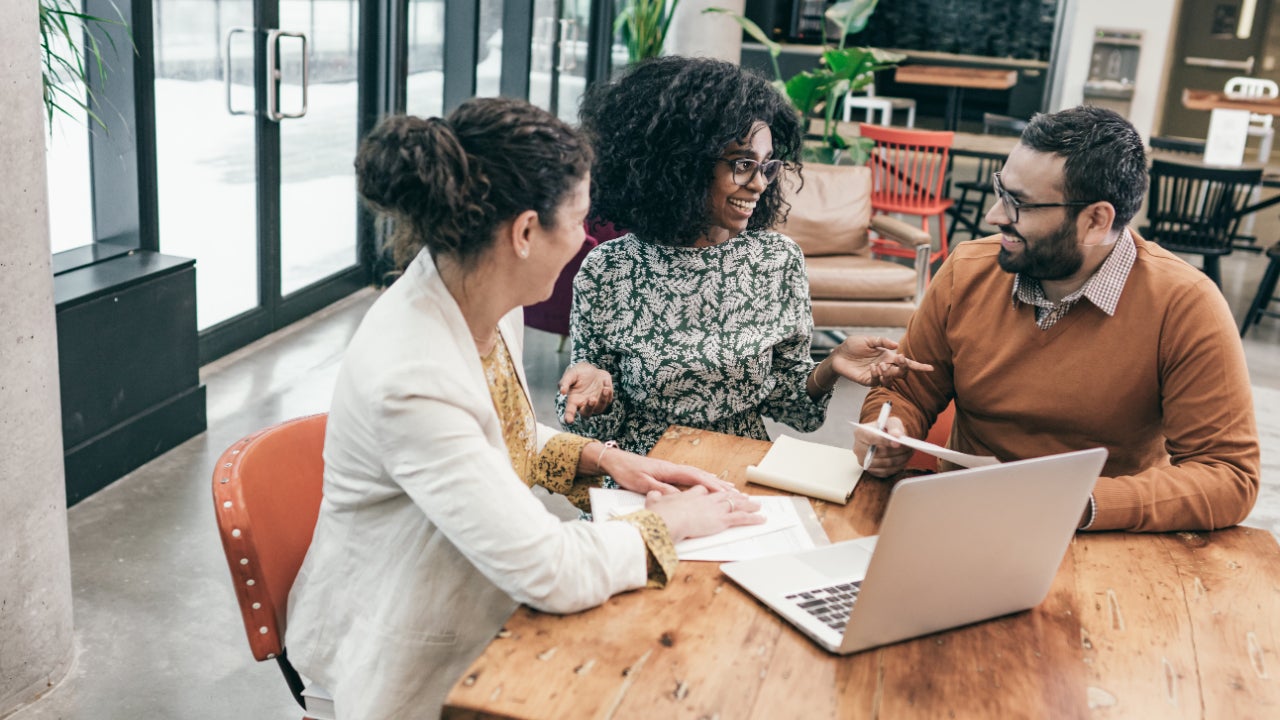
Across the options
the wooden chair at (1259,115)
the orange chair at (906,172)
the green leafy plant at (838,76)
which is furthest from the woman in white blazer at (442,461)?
the wooden chair at (1259,115)

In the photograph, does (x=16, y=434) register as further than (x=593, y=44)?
No

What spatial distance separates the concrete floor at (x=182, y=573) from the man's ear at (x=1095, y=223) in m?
1.81

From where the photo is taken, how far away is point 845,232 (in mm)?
5207

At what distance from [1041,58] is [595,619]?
1321 centimetres

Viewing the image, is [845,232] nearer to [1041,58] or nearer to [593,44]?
[593,44]

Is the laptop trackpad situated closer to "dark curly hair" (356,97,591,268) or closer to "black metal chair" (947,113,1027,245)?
"dark curly hair" (356,97,591,268)

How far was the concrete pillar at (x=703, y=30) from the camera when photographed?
8016 mm

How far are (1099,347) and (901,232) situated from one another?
11.1ft

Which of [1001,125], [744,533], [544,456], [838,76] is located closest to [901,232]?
[838,76]

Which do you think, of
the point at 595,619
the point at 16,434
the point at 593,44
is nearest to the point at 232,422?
the point at 16,434

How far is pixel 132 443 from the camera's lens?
3451 mm

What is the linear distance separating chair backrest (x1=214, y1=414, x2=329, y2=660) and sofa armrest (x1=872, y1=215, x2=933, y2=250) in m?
3.84

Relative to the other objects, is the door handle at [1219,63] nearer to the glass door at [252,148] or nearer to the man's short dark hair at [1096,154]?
the glass door at [252,148]

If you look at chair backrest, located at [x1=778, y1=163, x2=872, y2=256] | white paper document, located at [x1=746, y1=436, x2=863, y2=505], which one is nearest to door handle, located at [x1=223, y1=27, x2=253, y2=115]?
chair backrest, located at [x1=778, y1=163, x2=872, y2=256]
